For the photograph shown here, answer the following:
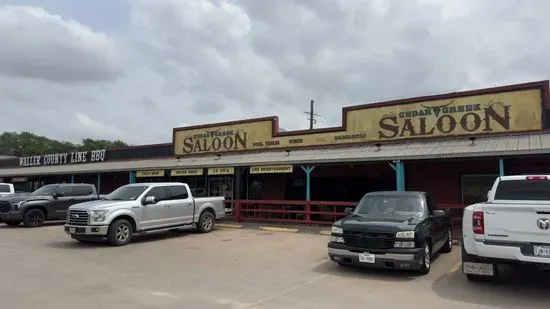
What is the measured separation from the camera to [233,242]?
13.7m

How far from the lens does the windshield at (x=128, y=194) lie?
552 inches

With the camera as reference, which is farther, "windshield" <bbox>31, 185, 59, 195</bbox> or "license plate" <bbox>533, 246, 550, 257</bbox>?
"windshield" <bbox>31, 185, 59, 195</bbox>

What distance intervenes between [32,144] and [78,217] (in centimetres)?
8719

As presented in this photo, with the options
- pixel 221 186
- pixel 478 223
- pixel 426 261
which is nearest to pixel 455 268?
pixel 426 261

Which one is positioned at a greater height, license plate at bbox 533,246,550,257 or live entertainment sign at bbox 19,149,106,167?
live entertainment sign at bbox 19,149,106,167

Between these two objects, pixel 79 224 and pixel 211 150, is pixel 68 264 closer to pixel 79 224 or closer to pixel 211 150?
pixel 79 224

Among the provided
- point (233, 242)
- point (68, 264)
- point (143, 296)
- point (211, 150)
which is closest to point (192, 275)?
point (143, 296)

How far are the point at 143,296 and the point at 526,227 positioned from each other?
5.88 metres

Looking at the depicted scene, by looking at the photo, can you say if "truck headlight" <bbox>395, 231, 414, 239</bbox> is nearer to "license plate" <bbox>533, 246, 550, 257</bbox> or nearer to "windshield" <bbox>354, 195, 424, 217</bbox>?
"windshield" <bbox>354, 195, 424, 217</bbox>

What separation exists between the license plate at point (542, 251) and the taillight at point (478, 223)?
75cm

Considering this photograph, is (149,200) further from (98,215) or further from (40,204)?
(40,204)

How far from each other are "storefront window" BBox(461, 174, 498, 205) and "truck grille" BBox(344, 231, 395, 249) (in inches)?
410

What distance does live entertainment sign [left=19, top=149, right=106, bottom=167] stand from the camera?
32.6m

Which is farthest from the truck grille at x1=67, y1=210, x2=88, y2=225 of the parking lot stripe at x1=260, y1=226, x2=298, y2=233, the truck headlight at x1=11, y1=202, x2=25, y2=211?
the parking lot stripe at x1=260, y1=226, x2=298, y2=233
